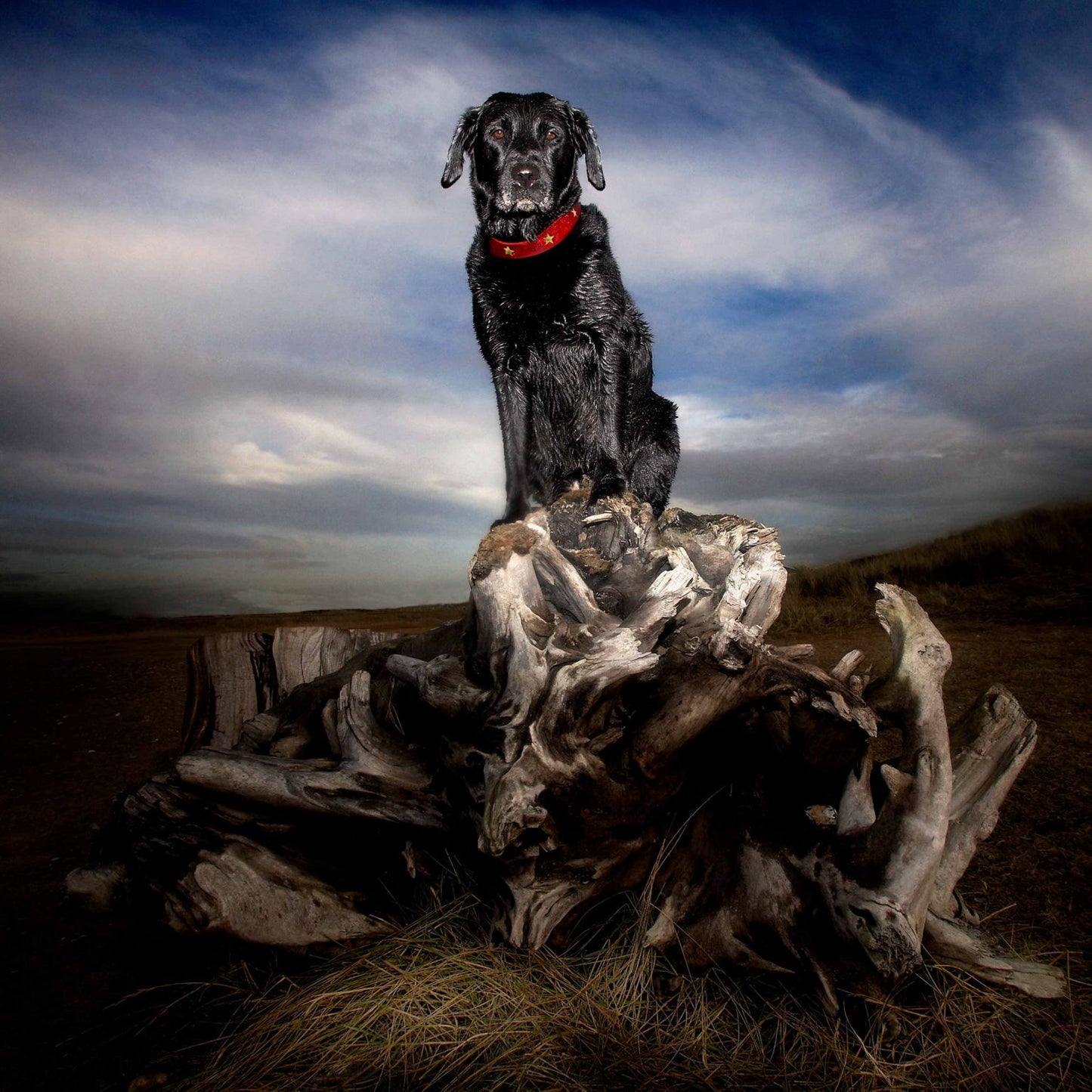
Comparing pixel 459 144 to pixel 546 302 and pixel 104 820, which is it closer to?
pixel 546 302

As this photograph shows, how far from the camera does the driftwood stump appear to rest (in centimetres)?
209

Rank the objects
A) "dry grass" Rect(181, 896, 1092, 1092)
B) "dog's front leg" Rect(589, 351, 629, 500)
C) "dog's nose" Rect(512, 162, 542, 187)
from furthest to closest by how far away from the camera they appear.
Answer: "dog's front leg" Rect(589, 351, 629, 500) → "dog's nose" Rect(512, 162, 542, 187) → "dry grass" Rect(181, 896, 1092, 1092)

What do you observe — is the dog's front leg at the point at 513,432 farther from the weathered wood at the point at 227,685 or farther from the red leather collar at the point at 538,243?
the weathered wood at the point at 227,685

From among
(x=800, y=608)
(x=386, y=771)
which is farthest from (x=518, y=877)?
(x=800, y=608)

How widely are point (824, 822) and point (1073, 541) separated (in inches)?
306

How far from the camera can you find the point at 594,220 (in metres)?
3.85

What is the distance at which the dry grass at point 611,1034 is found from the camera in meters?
1.88

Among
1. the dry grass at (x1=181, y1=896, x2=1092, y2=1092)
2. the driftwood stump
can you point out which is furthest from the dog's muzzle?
the dry grass at (x1=181, y1=896, x2=1092, y2=1092)

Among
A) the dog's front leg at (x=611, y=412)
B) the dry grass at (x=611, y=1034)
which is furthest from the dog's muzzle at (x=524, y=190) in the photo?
the dry grass at (x=611, y=1034)

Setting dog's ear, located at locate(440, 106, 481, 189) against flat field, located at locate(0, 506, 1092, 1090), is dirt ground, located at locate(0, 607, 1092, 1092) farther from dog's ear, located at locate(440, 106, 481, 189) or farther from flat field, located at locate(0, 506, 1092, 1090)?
dog's ear, located at locate(440, 106, 481, 189)

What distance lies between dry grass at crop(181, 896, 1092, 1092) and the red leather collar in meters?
2.82

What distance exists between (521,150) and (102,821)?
388cm

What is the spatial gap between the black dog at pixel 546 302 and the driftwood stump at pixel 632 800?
3.84 feet

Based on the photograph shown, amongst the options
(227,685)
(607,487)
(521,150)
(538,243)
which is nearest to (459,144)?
(521,150)
